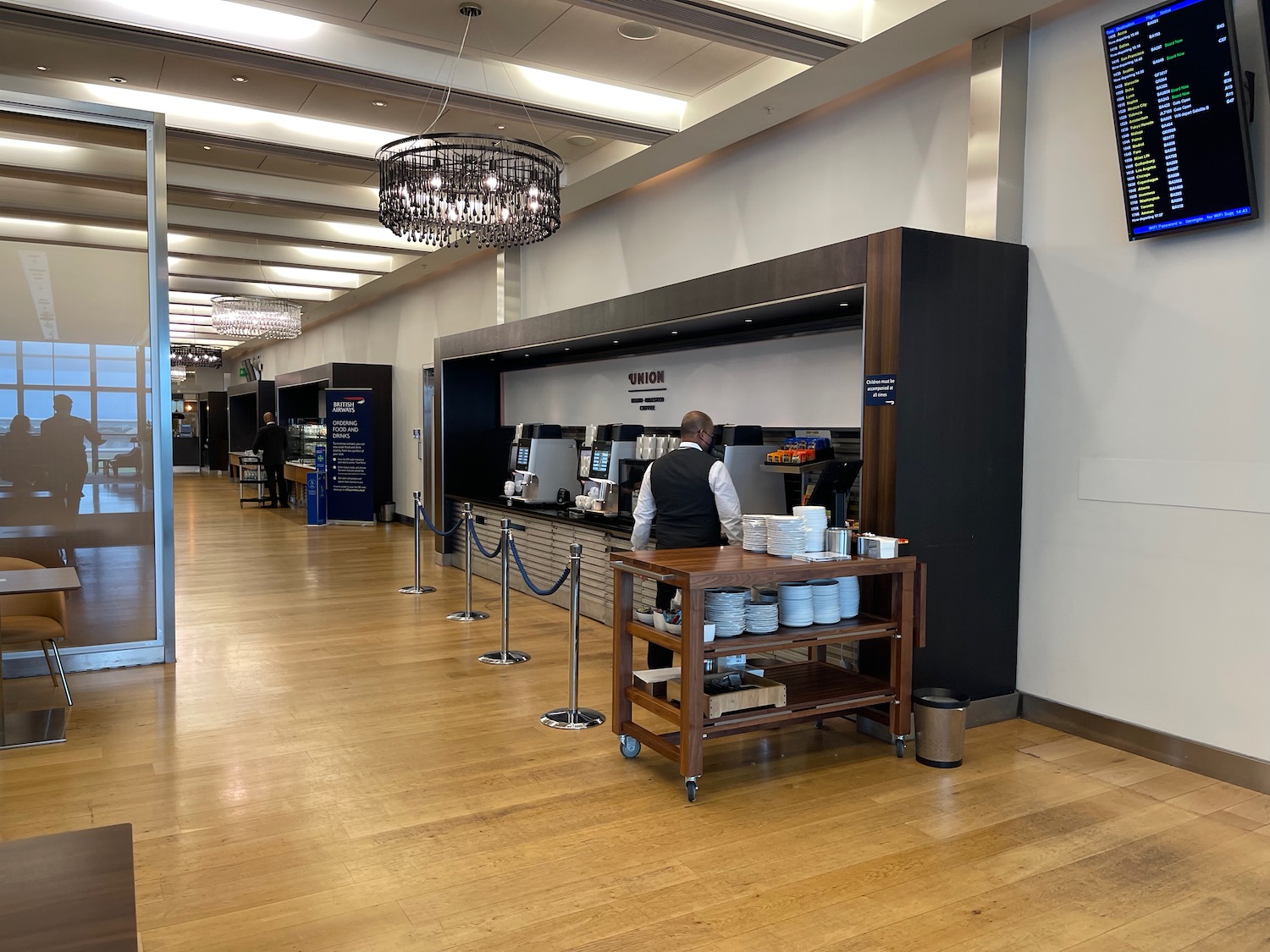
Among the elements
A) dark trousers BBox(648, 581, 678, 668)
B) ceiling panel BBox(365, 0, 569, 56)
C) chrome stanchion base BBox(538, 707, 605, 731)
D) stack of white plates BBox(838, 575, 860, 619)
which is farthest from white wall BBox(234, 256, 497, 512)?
stack of white plates BBox(838, 575, 860, 619)

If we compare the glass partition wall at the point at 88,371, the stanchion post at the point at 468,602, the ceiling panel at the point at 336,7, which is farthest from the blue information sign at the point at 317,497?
the ceiling panel at the point at 336,7

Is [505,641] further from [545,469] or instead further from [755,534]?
[545,469]

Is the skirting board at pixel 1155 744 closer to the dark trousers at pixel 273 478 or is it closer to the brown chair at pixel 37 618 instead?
the brown chair at pixel 37 618

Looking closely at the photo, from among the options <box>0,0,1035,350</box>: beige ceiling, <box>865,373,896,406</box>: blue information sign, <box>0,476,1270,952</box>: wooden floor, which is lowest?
<box>0,476,1270,952</box>: wooden floor

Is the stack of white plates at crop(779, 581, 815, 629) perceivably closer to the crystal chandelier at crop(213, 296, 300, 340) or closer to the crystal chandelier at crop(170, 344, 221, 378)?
the crystal chandelier at crop(213, 296, 300, 340)

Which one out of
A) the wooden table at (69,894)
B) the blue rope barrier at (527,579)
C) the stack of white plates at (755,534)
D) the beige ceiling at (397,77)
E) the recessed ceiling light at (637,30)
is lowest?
the blue rope barrier at (527,579)

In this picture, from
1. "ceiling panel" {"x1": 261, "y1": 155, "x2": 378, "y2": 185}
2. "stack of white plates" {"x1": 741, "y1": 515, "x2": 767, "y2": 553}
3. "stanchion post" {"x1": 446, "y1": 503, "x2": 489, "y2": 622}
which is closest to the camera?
"stack of white plates" {"x1": 741, "y1": 515, "x2": 767, "y2": 553}

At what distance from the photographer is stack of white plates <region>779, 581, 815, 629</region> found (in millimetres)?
4207

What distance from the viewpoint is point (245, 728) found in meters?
4.69

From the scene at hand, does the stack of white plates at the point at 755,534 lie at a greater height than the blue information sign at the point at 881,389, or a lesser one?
lesser

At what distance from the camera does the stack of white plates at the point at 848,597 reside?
173 inches

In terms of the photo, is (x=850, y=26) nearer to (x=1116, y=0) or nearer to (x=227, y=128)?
(x=1116, y=0)

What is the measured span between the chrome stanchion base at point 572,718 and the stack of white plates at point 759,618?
1192mm

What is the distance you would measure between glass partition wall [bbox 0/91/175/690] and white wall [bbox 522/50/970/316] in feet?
13.0
